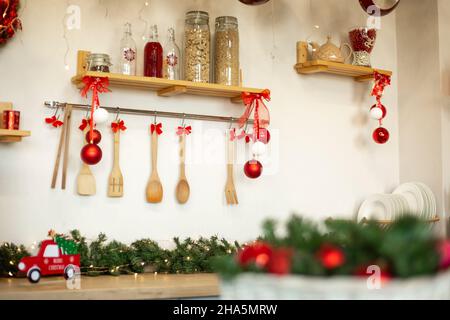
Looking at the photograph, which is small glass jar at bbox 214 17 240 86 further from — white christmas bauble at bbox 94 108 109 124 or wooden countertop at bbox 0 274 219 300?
wooden countertop at bbox 0 274 219 300

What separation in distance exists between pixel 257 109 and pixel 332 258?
1897 millimetres

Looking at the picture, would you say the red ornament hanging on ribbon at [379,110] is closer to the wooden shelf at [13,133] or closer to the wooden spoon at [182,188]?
the wooden spoon at [182,188]

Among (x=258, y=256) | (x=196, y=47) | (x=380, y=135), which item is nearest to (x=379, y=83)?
(x=380, y=135)

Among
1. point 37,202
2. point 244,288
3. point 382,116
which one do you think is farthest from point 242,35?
point 244,288

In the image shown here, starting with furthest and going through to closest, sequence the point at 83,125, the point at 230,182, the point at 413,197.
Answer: the point at 413,197, the point at 230,182, the point at 83,125

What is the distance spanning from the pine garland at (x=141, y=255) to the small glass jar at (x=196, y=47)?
664 mm

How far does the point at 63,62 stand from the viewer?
99.4 inches

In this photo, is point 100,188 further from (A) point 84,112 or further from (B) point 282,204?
(B) point 282,204

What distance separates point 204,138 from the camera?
2.79 metres

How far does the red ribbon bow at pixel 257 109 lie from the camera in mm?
2745

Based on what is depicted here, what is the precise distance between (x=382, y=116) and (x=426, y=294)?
2241mm

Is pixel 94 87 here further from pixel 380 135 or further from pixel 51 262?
pixel 380 135

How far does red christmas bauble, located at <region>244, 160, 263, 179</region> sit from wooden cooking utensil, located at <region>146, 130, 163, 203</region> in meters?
0.35

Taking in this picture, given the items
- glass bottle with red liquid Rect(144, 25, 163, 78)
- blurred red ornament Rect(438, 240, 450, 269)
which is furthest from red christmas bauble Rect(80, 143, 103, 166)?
blurred red ornament Rect(438, 240, 450, 269)
